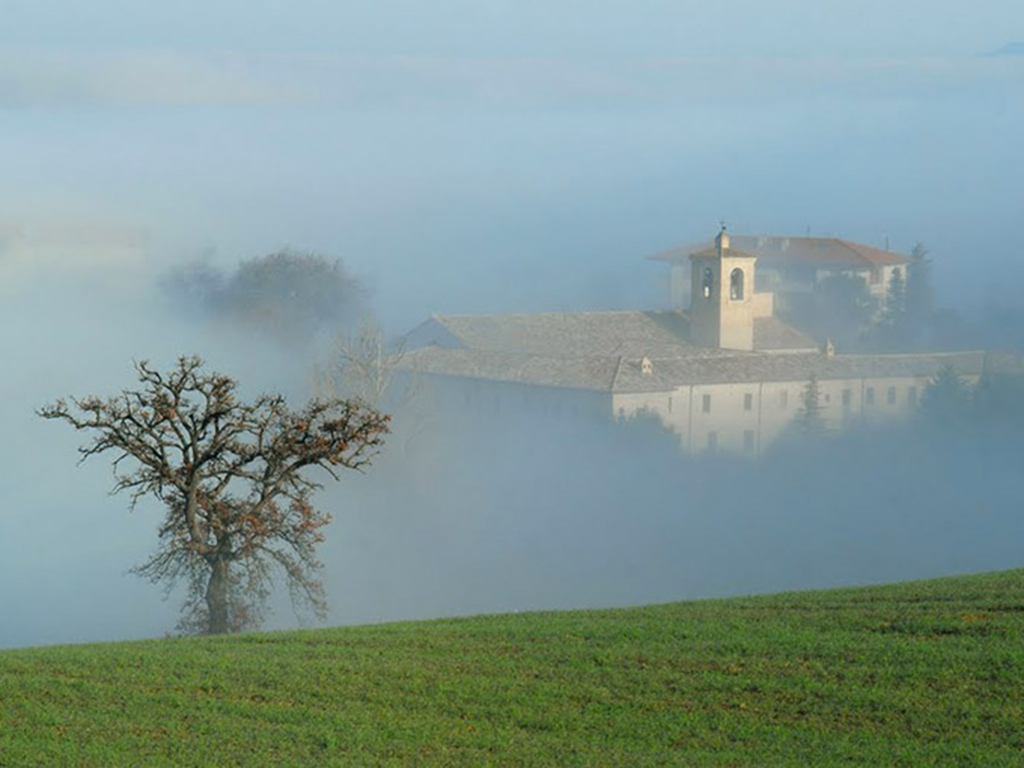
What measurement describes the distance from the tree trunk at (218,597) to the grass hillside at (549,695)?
473cm

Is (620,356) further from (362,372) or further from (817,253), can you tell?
(817,253)

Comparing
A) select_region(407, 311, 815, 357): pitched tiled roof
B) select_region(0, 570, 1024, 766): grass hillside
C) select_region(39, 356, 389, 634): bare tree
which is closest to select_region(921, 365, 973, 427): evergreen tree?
select_region(407, 311, 815, 357): pitched tiled roof

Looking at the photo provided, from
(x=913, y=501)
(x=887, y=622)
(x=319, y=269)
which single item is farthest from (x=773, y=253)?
(x=887, y=622)

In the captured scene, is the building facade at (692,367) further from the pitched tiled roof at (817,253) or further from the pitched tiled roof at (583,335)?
the pitched tiled roof at (817,253)

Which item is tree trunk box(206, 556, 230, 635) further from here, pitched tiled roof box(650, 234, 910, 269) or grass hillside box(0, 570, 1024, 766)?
pitched tiled roof box(650, 234, 910, 269)

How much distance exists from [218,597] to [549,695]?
948 centimetres

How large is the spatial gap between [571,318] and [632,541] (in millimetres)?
30092

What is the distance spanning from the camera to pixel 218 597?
2306 centimetres

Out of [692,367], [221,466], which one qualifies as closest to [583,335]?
[692,367]

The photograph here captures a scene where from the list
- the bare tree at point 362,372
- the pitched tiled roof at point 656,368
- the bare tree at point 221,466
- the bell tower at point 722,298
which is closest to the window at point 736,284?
the bell tower at point 722,298

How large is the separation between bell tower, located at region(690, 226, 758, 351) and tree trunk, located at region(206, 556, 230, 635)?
59847 mm

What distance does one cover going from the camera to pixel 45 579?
48.6 meters

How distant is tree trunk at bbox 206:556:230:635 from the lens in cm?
2308

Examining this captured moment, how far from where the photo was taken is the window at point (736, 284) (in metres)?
82.9
